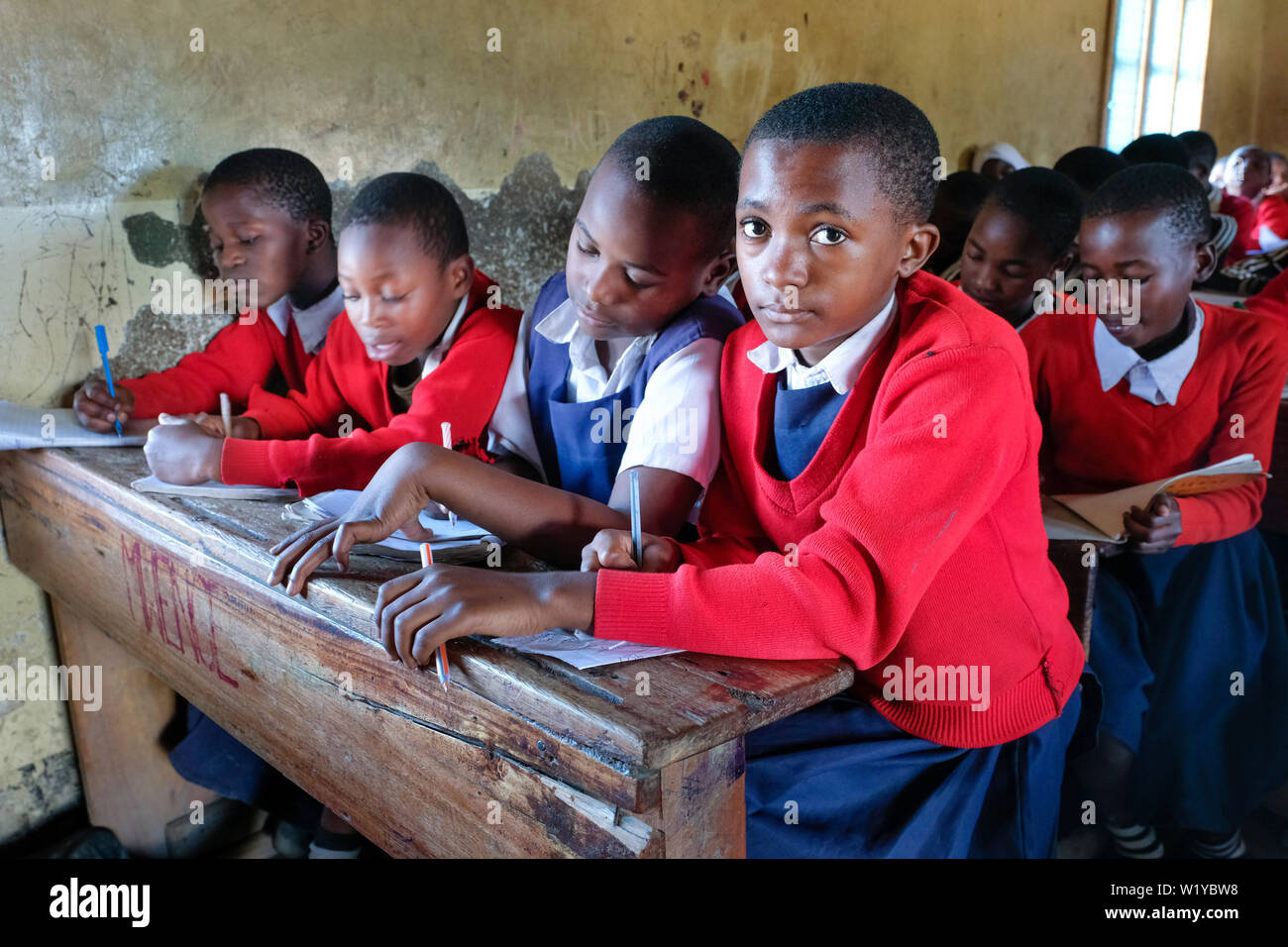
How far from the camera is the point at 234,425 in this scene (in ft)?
5.64

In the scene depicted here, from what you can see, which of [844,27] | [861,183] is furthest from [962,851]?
[844,27]

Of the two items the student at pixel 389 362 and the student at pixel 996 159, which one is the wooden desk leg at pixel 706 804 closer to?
the student at pixel 389 362

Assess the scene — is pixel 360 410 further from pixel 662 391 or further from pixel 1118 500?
pixel 1118 500

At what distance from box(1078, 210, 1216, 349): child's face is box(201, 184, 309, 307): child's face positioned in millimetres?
1544

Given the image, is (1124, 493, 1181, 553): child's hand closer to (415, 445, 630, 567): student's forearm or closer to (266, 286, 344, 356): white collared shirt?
(415, 445, 630, 567): student's forearm

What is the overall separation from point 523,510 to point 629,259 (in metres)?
0.38

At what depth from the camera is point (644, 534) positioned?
1137 millimetres

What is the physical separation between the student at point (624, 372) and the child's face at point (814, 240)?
0.23 metres

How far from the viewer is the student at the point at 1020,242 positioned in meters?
2.18

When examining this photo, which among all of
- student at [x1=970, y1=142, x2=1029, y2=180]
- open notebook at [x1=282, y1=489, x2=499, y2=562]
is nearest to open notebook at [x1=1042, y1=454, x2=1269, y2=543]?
open notebook at [x1=282, y1=489, x2=499, y2=562]

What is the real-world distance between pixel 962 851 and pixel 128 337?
5.33 feet

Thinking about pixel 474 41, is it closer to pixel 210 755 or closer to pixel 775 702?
pixel 210 755

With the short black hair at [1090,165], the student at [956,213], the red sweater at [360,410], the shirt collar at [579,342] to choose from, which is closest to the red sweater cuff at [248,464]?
the red sweater at [360,410]

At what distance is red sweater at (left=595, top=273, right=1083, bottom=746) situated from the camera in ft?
3.05
